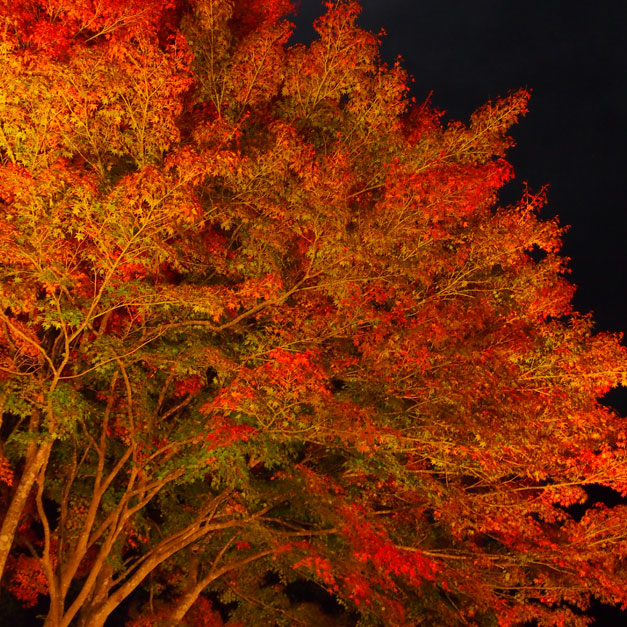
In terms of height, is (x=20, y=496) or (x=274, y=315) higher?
(x=274, y=315)

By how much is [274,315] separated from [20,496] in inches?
185

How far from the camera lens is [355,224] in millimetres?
8719

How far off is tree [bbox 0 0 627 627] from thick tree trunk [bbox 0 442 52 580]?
4 cm

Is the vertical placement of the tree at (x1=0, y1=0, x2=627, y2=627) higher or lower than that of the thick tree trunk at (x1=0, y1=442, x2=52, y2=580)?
higher

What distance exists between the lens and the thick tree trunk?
783cm

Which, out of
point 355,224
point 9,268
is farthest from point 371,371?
point 9,268

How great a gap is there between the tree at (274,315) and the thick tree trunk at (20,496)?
38 millimetres

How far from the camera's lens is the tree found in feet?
23.8

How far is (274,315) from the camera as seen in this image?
8.59 m

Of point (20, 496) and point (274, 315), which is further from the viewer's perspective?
point (274, 315)

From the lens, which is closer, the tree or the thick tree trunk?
the tree

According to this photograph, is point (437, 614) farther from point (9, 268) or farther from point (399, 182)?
point (9, 268)

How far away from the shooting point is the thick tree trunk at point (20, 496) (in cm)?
783

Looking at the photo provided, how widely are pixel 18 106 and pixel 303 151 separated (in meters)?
4.01
